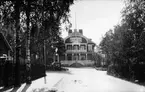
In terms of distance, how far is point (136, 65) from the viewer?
830 inches

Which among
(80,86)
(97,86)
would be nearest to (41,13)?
(80,86)

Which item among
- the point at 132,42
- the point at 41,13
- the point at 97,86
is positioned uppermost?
the point at 41,13

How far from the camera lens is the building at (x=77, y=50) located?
78500mm

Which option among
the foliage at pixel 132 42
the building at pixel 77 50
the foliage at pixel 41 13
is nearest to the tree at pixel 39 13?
the foliage at pixel 41 13

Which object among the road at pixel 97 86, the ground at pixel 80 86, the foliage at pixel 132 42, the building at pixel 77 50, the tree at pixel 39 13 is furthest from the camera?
the building at pixel 77 50

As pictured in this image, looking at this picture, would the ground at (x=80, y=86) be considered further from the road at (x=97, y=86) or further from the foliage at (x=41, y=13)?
the foliage at (x=41, y=13)

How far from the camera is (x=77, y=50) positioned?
79688 mm

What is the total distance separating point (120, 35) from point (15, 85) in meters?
13.6

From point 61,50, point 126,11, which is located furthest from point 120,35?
point 61,50

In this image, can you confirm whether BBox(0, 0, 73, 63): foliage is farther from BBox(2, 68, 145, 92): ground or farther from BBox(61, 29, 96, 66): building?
BBox(61, 29, 96, 66): building

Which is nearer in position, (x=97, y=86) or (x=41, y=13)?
(x=97, y=86)

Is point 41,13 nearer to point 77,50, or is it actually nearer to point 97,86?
point 97,86

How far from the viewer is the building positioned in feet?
258

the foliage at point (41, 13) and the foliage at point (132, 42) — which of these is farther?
the foliage at point (132, 42)
